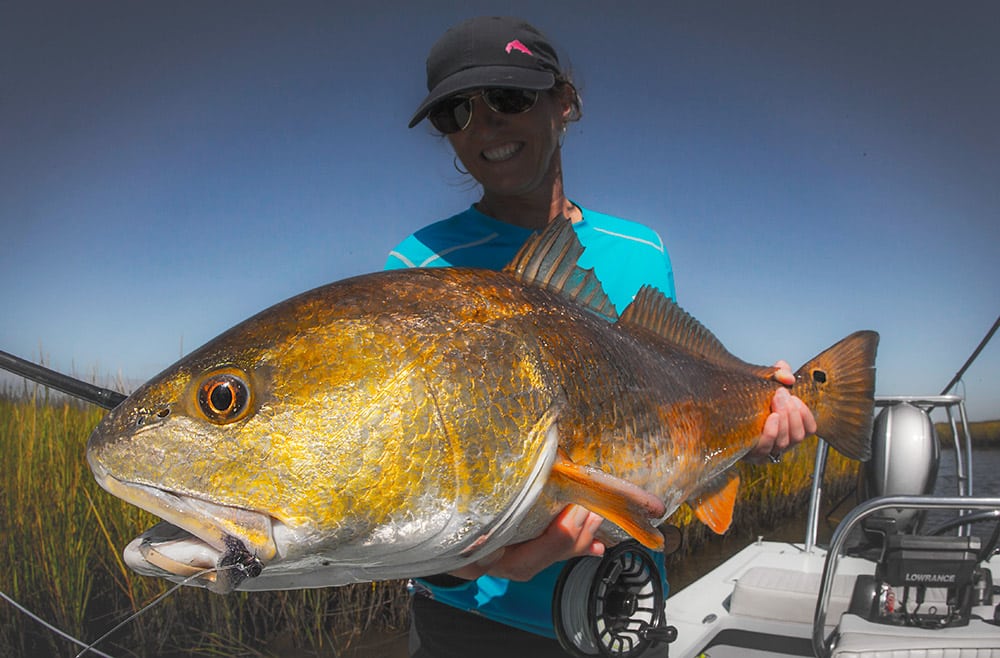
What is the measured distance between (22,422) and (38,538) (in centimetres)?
101

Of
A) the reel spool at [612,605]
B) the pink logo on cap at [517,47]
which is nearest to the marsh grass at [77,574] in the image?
the reel spool at [612,605]

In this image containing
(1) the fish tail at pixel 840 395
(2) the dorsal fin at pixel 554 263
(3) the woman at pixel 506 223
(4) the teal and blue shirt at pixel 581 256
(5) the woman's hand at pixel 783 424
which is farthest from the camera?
(1) the fish tail at pixel 840 395

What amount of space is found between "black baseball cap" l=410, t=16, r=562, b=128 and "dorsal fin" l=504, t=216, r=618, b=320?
0.72m

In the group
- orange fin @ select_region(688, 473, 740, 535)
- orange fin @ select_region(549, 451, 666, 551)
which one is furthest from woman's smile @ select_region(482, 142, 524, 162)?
orange fin @ select_region(688, 473, 740, 535)

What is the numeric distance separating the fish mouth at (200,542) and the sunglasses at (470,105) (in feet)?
6.01

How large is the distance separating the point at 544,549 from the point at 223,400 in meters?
1.00

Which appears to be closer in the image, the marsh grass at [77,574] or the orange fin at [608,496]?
the orange fin at [608,496]

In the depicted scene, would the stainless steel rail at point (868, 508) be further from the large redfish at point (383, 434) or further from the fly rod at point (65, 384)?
the fly rod at point (65, 384)

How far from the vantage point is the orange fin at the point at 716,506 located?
2.80m

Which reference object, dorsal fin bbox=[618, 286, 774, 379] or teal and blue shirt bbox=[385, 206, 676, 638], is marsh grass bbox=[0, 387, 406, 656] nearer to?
teal and blue shirt bbox=[385, 206, 676, 638]

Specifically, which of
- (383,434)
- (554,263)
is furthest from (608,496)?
(554,263)

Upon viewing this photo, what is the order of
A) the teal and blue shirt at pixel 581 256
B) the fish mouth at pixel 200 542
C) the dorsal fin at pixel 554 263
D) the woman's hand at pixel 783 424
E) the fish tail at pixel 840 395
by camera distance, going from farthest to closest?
the fish tail at pixel 840 395, the woman's hand at pixel 783 424, the teal and blue shirt at pixel 581 256, the dorsal fin at pixel 554 263, the fish mouth at pixel 200 542

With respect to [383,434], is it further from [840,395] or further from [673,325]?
[840,395]

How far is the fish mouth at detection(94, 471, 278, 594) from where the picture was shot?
53.1 inches
